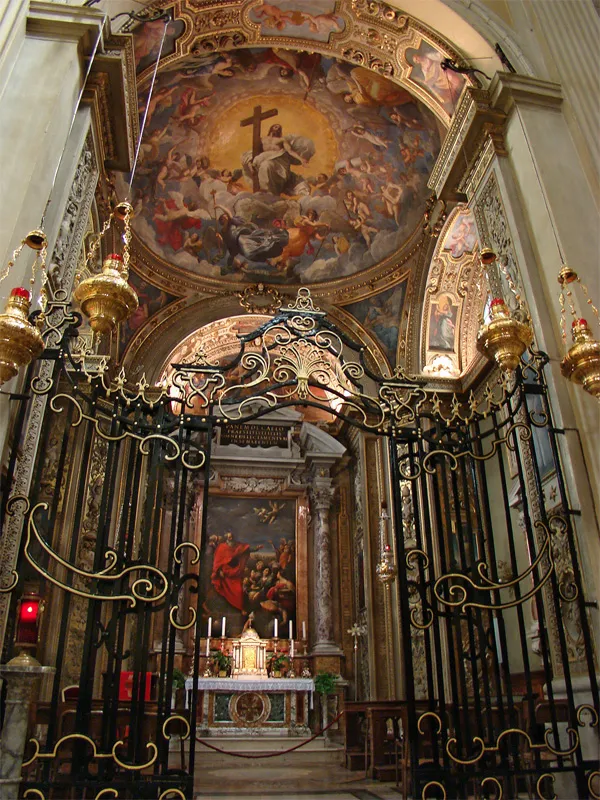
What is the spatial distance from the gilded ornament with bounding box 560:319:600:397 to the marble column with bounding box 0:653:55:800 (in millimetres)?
3617

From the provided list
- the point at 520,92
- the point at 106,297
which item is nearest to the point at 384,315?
the point at 520,92

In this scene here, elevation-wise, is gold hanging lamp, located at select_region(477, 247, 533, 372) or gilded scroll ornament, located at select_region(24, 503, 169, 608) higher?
gold hanging lamp, located at select_region(477, 247, 533, 372)

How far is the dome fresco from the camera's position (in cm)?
1014

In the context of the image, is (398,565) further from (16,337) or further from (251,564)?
(251,564)

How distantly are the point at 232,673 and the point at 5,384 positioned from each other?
31.1 feet

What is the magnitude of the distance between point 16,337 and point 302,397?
203 cm

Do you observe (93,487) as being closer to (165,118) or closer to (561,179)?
(165,118)

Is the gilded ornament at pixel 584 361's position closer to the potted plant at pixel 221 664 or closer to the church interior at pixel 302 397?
the church interior at pixel 302 397

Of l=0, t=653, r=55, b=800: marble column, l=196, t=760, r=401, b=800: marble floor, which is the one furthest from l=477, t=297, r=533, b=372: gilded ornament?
l=196, t=760, r=401, b=800: marble floor

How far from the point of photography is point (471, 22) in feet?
23.2

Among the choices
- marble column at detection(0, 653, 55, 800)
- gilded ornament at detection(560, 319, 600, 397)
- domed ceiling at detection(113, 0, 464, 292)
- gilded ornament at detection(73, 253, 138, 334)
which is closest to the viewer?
marble column at detection(0, 653, 55, 800)

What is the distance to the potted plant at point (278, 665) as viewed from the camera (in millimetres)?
12344

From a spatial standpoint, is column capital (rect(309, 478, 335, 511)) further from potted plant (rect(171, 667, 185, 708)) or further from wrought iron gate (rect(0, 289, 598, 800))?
wrought iron gate (rect(0, 289, 598, 800))

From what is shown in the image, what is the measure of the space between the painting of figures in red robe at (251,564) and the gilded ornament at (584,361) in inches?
402
